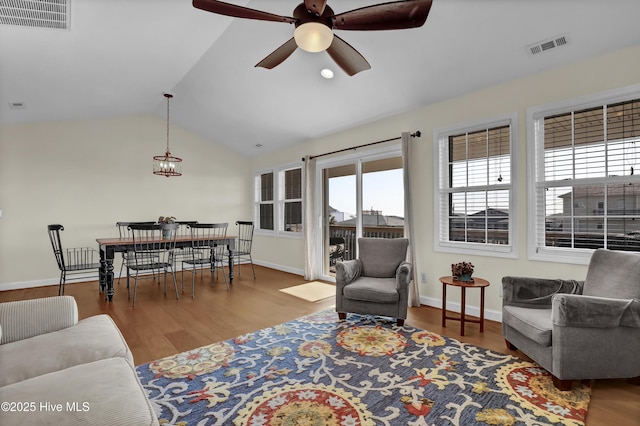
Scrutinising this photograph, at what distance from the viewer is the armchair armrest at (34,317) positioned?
1825mm

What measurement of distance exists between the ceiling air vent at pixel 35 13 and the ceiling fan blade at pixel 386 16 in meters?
2.34

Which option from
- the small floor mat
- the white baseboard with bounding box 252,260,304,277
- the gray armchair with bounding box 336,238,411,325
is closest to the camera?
the gray armchair with bounding box 336,238,411,325

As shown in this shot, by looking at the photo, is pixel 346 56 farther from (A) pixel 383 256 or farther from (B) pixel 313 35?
(A) pixel 383 256

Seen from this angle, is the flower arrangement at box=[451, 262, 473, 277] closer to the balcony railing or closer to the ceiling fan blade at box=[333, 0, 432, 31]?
the balcony railing

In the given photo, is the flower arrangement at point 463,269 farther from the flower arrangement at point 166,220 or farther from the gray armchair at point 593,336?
the flower arrangement at point 166,220

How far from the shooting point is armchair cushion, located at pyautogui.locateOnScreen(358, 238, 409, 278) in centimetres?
388

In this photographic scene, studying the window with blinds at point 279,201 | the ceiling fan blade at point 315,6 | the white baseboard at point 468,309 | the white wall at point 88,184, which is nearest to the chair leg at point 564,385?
the white baseboard at point 468,309

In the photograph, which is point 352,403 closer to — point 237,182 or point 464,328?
point 464,328

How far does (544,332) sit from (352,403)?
1454 millimetres

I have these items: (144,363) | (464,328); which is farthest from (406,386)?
(144,363)

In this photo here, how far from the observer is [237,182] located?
7438 millimetres

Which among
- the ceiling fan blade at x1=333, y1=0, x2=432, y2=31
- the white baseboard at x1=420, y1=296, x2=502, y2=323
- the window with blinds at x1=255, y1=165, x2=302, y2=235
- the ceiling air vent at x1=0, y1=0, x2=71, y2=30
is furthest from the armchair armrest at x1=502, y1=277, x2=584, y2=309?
the ceiling air vent at x1=0, y1=0, x2=71, y2=30

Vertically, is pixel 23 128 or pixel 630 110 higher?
pixel 23 128

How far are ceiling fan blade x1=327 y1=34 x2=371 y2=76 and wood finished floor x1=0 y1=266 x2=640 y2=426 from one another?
2646mm
